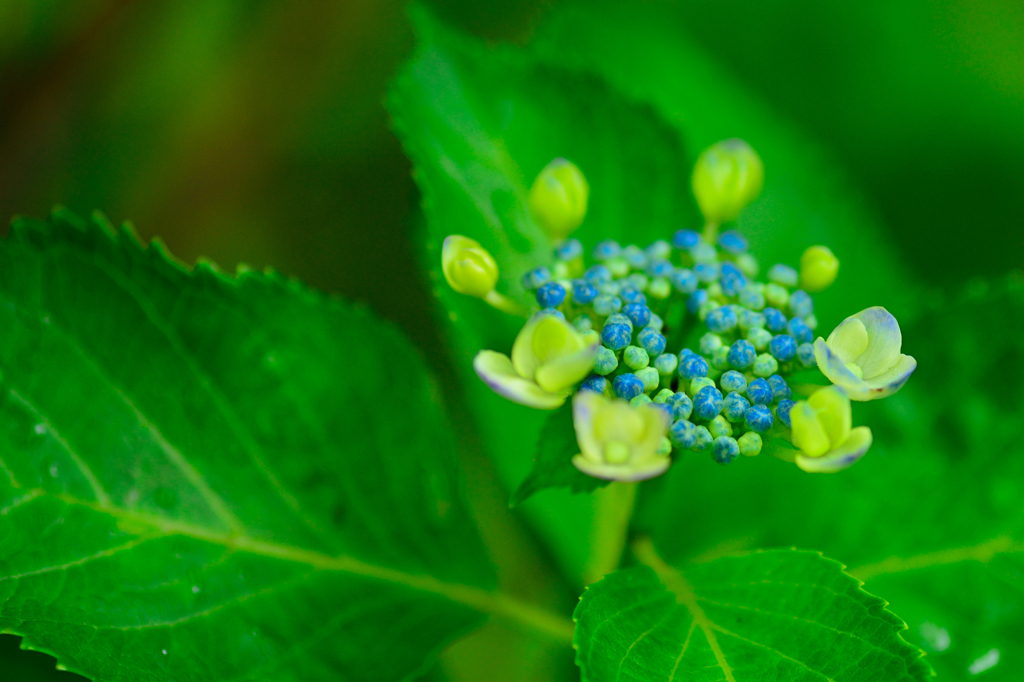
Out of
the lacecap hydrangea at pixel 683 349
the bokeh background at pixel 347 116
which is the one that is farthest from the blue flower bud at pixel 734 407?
the bokeh background at pixel 347 116

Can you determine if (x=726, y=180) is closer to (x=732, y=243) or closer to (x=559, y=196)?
(x=732, y=243)

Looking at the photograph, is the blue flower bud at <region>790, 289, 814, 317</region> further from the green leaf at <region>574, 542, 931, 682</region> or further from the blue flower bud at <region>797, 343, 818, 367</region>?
the green leaf at <region>574, 542, 931, 682</region>

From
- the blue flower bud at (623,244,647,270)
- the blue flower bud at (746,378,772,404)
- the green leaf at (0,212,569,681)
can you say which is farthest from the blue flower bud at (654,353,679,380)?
the green leaf at (0,212,569,681)

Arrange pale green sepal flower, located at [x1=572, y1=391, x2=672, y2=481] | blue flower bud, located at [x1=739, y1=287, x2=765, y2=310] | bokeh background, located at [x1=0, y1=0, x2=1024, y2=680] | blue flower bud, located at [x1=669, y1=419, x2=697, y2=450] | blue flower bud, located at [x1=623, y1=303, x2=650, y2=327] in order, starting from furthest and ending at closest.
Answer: bokeh background, located at [x1=0, y1=0, x2=1024, y2=680] < blue flower bud, located at [x1=739, y1=287, x2=765, y2=310] < blue flower bud, located at [x1=623, y1=303, x2=650, y2=327] < blue flower bud, located at [x1=669, y1=419, x2=697, y2=450] < pale green sepal flower, located at [x1=572, y1=391, x2=672, y2=481]

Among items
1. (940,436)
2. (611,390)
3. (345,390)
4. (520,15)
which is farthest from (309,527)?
(520,15)

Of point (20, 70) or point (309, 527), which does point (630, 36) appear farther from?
point (20, 70)

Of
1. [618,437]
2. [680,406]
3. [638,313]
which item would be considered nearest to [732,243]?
[638,313]

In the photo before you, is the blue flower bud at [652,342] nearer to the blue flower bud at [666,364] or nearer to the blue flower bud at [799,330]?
the blue flower bud at [666,364]
